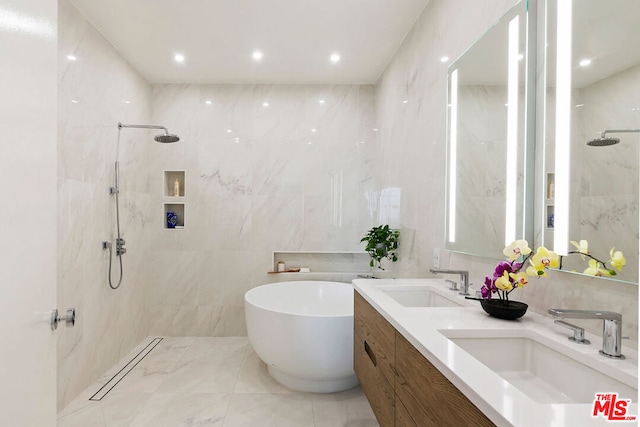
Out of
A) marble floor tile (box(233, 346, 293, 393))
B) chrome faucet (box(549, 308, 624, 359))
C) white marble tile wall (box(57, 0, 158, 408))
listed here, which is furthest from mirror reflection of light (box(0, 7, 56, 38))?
marble floor tile (box(233, 346, 293, 393))

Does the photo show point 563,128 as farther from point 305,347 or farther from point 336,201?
point 336,201

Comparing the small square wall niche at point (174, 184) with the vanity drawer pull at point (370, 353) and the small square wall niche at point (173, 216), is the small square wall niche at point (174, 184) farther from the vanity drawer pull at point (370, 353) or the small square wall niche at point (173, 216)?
the vanity drawer pull at point (370, 353)

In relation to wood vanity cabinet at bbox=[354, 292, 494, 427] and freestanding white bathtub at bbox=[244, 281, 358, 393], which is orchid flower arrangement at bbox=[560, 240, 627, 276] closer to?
wood vanity cabinet at bbox=[354, 292, 494, 427]

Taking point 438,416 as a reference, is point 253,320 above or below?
below

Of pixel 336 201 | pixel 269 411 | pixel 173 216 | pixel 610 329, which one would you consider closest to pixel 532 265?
pixel 610 329

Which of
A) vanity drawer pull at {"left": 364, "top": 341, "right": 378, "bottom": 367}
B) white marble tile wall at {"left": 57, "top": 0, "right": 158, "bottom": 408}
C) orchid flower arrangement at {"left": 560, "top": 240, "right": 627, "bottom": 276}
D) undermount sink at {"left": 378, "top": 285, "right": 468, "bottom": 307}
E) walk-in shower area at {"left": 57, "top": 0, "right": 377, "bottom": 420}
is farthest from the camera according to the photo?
walk-in shower area at {"left": 57, "top": 0, "right": 377, "bottom": 420}

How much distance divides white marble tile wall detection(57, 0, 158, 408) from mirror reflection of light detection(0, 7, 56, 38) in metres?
1.44

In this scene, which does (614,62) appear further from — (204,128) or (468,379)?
(204,128)

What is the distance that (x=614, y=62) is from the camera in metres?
0.97

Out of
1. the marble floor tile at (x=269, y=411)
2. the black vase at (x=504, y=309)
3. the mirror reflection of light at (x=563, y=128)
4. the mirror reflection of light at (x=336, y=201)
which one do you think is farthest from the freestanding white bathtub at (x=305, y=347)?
the mirror reflection of light at (x=563, y=128)

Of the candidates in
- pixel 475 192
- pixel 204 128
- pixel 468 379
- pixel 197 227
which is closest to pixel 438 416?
pixel 468 379

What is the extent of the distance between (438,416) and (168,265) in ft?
10.8

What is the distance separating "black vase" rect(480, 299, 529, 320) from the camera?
1.13m

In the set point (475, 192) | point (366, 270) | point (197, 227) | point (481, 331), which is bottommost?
point (366, 270)
